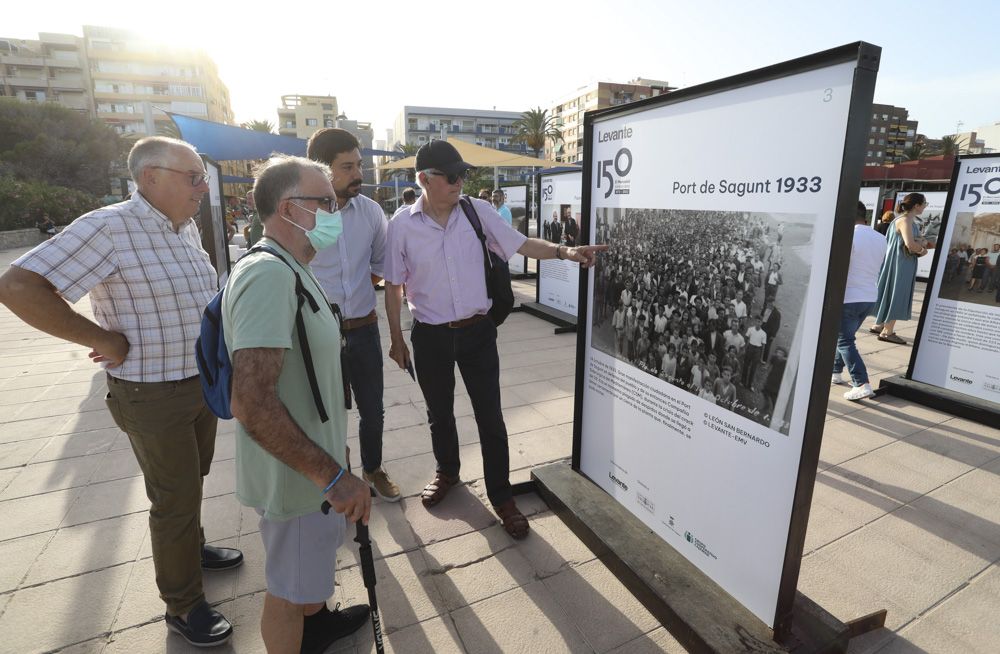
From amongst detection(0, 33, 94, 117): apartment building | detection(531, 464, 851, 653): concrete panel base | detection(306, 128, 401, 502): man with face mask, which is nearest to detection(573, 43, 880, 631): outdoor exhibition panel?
detection(531, 464, 851, 653): concrete panel base

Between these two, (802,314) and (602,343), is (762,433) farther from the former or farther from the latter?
(602,343)

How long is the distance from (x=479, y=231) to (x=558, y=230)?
5.62 metres

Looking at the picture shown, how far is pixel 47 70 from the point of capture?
59469 mm

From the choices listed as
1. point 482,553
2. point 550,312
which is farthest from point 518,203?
point 482,553

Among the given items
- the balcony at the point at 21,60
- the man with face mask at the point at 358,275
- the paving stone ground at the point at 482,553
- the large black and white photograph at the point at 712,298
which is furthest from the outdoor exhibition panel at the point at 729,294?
the balcony at the point at 21,60

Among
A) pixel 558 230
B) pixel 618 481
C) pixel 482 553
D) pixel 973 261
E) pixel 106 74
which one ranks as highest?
pixel 106 74

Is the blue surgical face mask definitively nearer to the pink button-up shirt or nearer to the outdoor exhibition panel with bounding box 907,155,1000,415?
the pink button-up shirt

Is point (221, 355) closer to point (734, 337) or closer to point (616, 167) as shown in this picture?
point (734, 337)

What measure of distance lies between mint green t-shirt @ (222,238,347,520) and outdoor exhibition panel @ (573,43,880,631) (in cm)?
136

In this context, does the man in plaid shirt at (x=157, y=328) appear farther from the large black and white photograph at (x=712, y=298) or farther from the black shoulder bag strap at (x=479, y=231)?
the large black and white photograph at (x=712, y=298)

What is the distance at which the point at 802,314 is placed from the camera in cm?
161

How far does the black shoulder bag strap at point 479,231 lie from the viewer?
8.89ft

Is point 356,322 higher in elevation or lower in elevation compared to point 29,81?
lower

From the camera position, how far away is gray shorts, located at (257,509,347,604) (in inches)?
62.7
